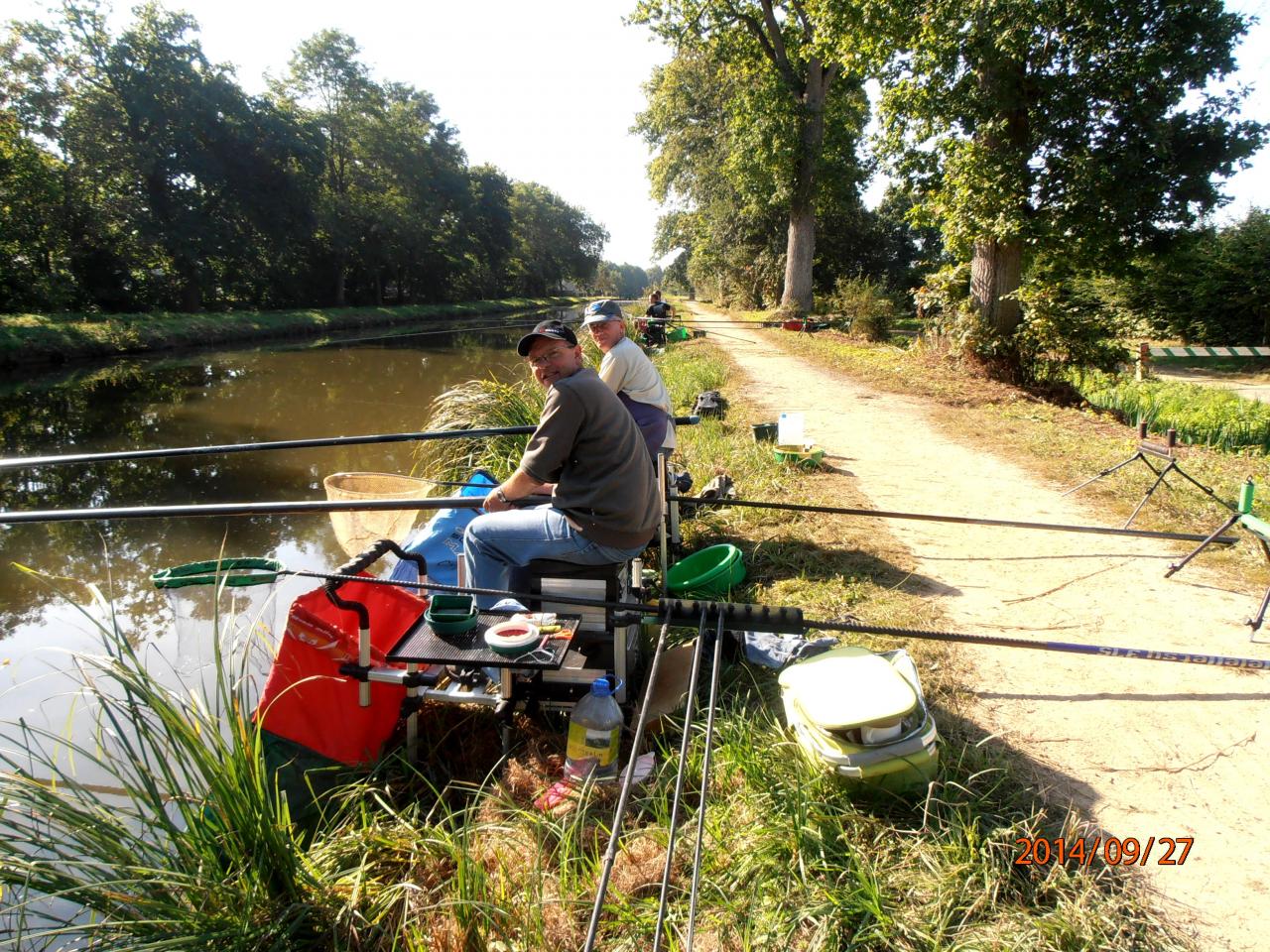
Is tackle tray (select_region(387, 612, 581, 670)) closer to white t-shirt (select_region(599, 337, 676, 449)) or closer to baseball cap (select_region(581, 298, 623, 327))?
white t-shirt (select_region(599, 337, 676, 449))

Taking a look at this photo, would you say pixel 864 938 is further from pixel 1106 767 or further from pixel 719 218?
pixel 719 218

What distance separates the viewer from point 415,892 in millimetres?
2488

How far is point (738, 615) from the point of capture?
9.88ft

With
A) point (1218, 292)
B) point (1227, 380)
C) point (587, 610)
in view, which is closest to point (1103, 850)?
point (587, 610)

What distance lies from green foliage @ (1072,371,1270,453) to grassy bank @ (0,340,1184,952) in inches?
273

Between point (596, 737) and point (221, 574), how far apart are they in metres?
1.56

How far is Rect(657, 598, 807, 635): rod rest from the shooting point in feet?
9.69

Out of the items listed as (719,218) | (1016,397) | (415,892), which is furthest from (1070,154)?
(719,218)

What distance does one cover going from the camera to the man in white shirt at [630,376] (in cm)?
472

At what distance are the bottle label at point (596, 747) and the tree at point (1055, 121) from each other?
946 centimetres

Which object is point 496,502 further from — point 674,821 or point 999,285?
point 999,285

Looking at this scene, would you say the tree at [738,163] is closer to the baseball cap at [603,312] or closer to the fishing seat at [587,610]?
the baseball cap at [603,312]

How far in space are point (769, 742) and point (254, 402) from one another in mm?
14129

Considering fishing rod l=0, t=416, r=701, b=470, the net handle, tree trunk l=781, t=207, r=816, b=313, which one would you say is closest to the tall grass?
the net handle
